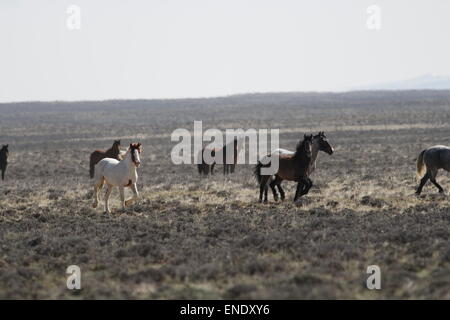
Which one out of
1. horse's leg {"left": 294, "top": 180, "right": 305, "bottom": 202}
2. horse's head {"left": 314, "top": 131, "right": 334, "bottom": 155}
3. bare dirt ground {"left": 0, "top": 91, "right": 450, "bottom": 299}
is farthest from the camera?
horse's head {"left": 314, "top": 131, "right": 334, "bottom": 155}

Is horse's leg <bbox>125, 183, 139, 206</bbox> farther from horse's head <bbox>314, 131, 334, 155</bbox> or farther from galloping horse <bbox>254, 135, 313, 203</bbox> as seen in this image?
horse's head <bbox>314, 131, 334, 155</bbox>

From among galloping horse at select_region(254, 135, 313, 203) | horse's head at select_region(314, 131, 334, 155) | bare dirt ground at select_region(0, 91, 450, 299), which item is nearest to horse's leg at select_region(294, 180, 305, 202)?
galloping horse at select_region(254, 135, 313, 203)

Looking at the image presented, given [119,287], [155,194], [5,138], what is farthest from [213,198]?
[5,138]

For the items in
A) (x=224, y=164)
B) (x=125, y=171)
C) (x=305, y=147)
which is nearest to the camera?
(x=125, y=171)

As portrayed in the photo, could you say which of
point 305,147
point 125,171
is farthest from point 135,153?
point 305,147

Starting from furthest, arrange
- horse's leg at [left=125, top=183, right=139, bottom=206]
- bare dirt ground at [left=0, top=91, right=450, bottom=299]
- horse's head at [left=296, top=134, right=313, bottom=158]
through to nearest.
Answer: horse's head at [left=296, top=134, right=313, bottom=158]
horse's leg at [left=125, top=183, right=139, bottom=206]
bare dirt ground at [left=0, top=91, right=450, bottom=299]

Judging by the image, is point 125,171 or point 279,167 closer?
point 125,171

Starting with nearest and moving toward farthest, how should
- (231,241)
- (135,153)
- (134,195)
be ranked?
(231,241)
(135,153)
(134,195)

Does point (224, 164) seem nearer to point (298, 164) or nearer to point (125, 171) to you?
point (298, 164)

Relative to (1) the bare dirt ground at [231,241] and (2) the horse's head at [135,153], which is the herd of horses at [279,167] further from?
(1) the bare dirt ground at [231,241]

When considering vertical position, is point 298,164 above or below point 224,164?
above

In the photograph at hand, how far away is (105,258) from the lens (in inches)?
450

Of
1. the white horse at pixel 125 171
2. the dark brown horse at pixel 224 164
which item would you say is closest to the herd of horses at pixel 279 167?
the white horse at pixel 125 171

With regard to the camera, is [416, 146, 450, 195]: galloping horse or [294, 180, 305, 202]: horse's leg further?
[416, 146, 450, 195]: galloping horse
